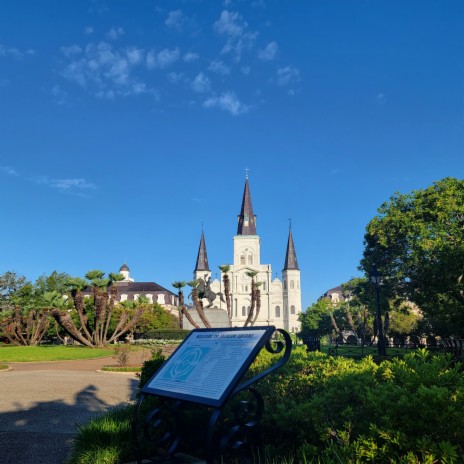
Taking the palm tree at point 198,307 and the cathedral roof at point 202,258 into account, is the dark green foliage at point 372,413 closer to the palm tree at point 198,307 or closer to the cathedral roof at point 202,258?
the palm tree at point 198,307

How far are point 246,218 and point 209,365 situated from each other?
9790 cm

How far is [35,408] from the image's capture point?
9695mm

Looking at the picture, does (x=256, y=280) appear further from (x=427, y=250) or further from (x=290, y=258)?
(x=427, y=250)

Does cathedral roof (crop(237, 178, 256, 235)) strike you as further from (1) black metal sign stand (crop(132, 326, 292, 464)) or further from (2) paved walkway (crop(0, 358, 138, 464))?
(1) black metal sign stand (crop(132, 326, 292, 464))

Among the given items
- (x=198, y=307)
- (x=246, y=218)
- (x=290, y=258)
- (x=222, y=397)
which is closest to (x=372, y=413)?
(x=222, y=397)

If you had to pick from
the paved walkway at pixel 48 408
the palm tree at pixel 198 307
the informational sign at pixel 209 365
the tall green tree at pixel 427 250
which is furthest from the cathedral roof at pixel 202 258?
the informational sign at pixel 209 365

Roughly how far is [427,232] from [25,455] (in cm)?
2899

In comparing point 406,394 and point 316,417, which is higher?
point 406,394

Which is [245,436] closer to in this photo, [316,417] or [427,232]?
[316,417]

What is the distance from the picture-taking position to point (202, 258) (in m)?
104

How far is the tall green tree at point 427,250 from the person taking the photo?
84.9ft

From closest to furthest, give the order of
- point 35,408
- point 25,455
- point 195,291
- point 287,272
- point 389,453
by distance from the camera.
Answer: point 389,453
point 25,455
point 35,408
point 195,291
point 287,272

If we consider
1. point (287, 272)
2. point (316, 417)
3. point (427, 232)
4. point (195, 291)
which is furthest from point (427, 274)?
point (287, 272)

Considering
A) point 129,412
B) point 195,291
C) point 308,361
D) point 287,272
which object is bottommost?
point 129,412
